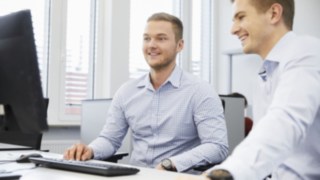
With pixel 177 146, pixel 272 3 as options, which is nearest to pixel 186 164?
pixel 177 146

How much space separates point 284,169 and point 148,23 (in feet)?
3.99

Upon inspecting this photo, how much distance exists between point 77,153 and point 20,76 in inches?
24.4

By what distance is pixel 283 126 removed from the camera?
88cm

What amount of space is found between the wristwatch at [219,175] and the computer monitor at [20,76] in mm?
471

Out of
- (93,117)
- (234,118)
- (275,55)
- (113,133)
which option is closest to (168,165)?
(113,133)

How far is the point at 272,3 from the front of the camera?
1.24 metres

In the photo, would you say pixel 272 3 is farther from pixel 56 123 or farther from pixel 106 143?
pixel 56 123

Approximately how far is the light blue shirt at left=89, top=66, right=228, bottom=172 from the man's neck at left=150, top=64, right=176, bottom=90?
36mm

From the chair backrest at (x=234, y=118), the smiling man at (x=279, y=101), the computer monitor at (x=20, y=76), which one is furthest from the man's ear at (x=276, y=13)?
the chair backrest at (x=234, y=118)

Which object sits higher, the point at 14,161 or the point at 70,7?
the point at 70,7

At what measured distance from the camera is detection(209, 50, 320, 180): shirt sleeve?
2.68ft

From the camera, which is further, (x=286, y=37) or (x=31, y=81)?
(x=286, y=37)

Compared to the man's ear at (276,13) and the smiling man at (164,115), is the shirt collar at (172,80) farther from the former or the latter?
the man's ear at (276,13)

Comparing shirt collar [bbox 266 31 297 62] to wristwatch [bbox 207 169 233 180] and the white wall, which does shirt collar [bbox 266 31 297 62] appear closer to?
wristwatch [bbox 207 169 233 180]
